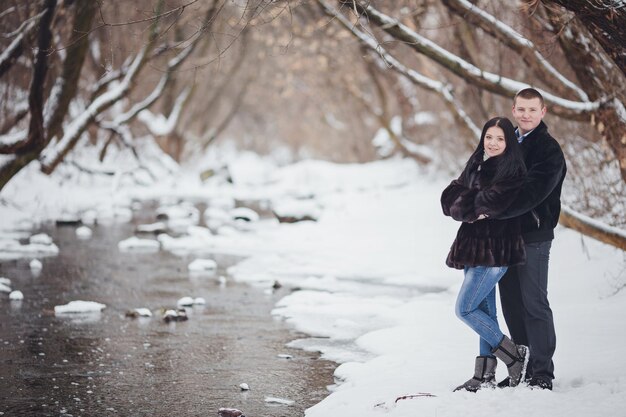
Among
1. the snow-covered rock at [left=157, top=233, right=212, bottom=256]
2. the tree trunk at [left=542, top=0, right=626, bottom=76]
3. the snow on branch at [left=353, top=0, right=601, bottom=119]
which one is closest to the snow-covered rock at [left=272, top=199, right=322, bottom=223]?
the snow-covered rock at [left=157, top=233, right=212, bottom=256]

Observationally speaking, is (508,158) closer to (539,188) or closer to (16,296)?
(539,188)

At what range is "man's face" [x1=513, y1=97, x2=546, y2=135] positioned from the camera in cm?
480

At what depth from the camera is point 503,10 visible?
39.9ft

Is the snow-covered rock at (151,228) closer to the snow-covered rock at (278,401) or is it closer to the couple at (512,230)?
the snow-covered rock at (278,401)

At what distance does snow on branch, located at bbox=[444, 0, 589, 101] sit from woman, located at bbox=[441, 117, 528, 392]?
4041mm

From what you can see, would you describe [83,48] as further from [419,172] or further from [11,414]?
[419,172]

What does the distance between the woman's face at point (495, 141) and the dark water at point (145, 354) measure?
2.06 metres

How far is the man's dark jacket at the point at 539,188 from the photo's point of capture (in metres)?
4.62

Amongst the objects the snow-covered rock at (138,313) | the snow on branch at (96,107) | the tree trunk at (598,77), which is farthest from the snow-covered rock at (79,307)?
the snow on branch at (96,107)

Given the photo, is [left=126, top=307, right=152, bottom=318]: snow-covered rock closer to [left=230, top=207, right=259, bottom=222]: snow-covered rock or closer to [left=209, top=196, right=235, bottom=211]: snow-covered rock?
[left=230, top=207, right=259, bottom=222]: snow-covered rock

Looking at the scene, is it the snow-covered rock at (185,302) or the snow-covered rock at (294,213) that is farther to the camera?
the snow-covered rock at (294,213)

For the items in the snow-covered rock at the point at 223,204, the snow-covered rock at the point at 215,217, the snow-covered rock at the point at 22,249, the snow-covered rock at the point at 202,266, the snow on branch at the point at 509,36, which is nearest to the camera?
the snow on branch at the point at 509,36

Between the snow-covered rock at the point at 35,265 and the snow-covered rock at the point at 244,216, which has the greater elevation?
the snow-covered rock at the point at 244,216

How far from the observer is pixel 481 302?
498cm
